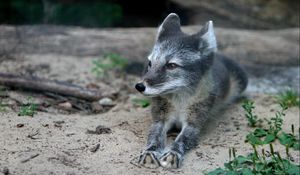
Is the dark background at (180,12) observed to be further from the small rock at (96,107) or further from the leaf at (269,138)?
the leaf at (269,138)

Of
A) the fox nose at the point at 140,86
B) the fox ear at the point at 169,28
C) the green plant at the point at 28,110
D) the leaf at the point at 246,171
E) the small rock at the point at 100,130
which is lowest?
the leaf at the point at 246,171

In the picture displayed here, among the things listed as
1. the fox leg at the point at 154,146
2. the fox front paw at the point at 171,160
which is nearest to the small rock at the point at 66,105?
the fox leg at the point at 154,146

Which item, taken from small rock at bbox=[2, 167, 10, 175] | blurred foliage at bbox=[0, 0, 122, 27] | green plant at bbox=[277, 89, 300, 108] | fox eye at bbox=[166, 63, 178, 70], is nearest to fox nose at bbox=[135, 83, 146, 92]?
fox eye at bbox=[166, 63, 178, 70]

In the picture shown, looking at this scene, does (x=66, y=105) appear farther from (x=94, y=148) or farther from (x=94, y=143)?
(x=94, y=148)

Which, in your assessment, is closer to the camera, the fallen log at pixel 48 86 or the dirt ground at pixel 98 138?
the dirt ground at pixel 98 138

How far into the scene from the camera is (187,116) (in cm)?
582

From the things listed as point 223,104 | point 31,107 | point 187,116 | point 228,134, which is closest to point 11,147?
point 31,107

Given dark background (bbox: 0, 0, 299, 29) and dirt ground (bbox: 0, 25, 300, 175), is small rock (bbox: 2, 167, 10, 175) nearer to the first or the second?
dirt ground (bbox: 0, 25, 300, 175)

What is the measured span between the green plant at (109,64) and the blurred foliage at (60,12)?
85.6 inches

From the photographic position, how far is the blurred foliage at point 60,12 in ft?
32.0

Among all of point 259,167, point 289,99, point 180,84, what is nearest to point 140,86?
point 180,84

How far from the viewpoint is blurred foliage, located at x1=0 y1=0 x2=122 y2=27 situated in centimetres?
974

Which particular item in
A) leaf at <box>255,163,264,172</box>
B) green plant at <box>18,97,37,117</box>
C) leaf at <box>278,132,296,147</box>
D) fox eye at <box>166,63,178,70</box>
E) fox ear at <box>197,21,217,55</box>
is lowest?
leaf at <box>255,163,264,172</box>

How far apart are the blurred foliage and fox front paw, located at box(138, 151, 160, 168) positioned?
536 cm
